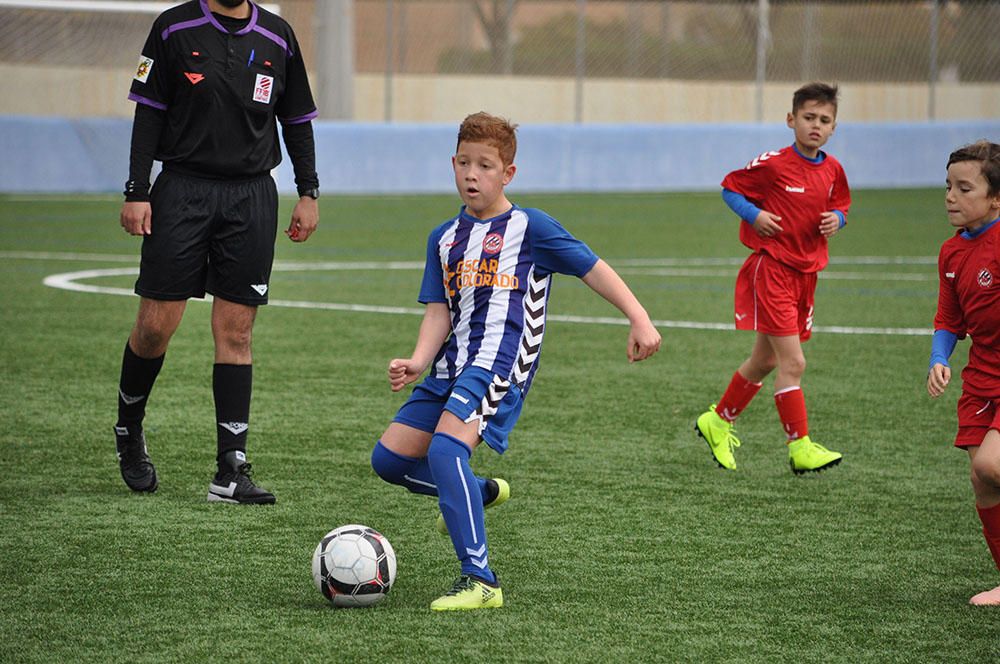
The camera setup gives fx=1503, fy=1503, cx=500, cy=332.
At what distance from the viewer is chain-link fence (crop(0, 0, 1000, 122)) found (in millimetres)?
26750

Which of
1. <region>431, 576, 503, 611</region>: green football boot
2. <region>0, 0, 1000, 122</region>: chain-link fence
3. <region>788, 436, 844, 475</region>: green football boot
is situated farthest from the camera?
<region>0, 0, 1000, 122</region>: chain-link fence

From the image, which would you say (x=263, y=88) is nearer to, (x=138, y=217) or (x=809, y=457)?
(x=138, y=217)

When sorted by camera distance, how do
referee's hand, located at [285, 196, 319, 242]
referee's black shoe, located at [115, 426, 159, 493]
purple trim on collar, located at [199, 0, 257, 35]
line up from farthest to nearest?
referee's hand, located at [285, 196, 319, 242]
referee's black shoe, located at [115, 426, 159, 493]
purple trim on collar, located at [199, 0, 257, 35]

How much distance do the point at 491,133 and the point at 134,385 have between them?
2.14 meters

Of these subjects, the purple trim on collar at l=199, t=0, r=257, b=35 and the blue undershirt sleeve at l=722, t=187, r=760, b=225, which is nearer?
the purple trim on collar at l=199, t=0, r=257, b=35

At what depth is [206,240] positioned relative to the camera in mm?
5758

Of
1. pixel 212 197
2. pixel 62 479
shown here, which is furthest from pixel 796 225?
pixel 62 479

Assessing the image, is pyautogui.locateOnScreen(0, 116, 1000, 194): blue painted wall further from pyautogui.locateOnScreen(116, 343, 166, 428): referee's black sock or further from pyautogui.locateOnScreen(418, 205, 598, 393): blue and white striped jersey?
pyautogui.locateOnScreen(418, 205, 598, 393): blue and white striped jersey

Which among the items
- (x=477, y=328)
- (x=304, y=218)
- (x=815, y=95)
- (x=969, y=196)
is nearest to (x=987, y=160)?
(x=969, y=196)

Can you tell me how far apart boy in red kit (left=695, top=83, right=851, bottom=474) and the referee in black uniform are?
2110 millimetres

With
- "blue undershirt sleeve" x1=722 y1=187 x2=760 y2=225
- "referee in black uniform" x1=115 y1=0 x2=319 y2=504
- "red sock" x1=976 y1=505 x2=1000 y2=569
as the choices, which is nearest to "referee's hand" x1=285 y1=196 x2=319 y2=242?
"referee in black uniform" x1=115 y1=0 x2=319 y2=504

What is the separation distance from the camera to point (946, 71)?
29484mm

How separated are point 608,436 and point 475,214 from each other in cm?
257

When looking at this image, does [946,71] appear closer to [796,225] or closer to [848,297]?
[848,297]
